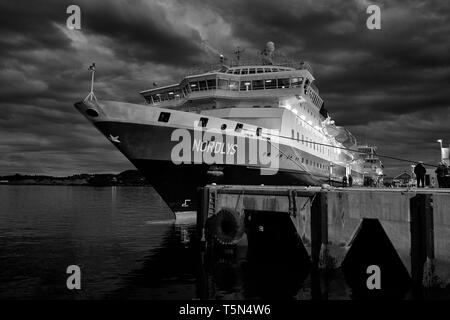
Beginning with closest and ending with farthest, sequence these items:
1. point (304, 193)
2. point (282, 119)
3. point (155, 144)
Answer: point (304, 193)
point (155, 144)
point (282, 119)

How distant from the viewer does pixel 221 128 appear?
2262 centimetres

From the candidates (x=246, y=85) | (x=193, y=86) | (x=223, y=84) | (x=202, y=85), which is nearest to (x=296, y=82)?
(x=246, y=85)

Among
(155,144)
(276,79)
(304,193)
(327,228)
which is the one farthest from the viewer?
(276,79)

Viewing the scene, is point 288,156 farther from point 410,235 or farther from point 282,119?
point 410,235

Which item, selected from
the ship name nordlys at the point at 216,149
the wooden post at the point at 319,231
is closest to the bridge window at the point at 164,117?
the ship name nordlys at the point at 216,149

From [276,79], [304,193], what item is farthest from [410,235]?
[276,79]

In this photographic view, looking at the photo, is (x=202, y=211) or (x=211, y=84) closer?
(x=202, y=211)

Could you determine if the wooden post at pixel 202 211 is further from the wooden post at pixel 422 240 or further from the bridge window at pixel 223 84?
the bridge window at pixel 223 84

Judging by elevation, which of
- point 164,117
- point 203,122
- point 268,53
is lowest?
point 203,122

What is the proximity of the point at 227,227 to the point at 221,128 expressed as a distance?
25.1 ft

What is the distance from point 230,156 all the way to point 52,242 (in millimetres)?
12787

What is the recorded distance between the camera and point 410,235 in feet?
38.2

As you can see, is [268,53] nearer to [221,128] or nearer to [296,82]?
[296,82]

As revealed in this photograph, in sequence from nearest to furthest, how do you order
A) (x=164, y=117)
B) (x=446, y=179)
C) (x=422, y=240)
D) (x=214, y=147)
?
(x=422, y=240)
(x=446, y=179)
(x=164, y=117)
(x=214, y=147)
